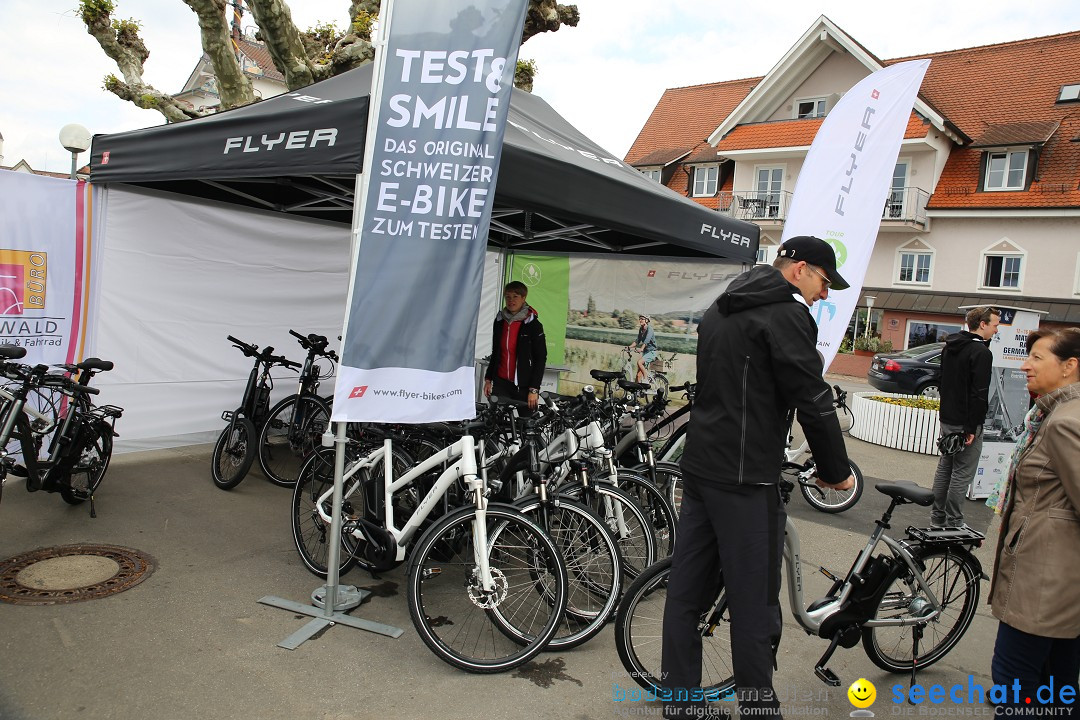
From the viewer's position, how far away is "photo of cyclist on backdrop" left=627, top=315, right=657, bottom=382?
25.2 ft

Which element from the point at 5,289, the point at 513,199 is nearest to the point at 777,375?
the point at 513,199

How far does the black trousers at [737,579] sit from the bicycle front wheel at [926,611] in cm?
91

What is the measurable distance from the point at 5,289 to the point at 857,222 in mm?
6280

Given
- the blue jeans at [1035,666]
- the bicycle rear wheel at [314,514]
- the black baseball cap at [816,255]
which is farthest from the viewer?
the bicycle rear wheel at [314,514]

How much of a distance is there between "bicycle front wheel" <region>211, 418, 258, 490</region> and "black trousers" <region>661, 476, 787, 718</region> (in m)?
4.09

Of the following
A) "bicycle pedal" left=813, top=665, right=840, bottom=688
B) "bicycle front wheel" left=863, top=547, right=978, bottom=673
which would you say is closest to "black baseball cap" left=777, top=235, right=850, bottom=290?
"bicycle front wheel" left=863, top=547, right=978, bottom=673

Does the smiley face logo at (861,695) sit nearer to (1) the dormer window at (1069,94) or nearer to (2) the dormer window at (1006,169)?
(2) the dormer window at (1006,169)

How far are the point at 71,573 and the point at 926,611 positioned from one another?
4.41m

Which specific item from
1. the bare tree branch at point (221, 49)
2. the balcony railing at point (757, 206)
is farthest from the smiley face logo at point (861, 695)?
the balcony railing at point (757, 206)

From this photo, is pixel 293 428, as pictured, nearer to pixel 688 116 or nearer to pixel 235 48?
pixel 235 48

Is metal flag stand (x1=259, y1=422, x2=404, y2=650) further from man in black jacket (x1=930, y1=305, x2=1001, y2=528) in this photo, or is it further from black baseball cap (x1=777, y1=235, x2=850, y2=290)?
man in black jacket (x1=930, y1=305, x2=1001, y2=528)

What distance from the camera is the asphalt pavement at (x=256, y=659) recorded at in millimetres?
2850

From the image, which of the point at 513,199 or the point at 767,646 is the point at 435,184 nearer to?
the point at 513,199

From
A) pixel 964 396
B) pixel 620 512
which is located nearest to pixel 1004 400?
pixel 964 396
